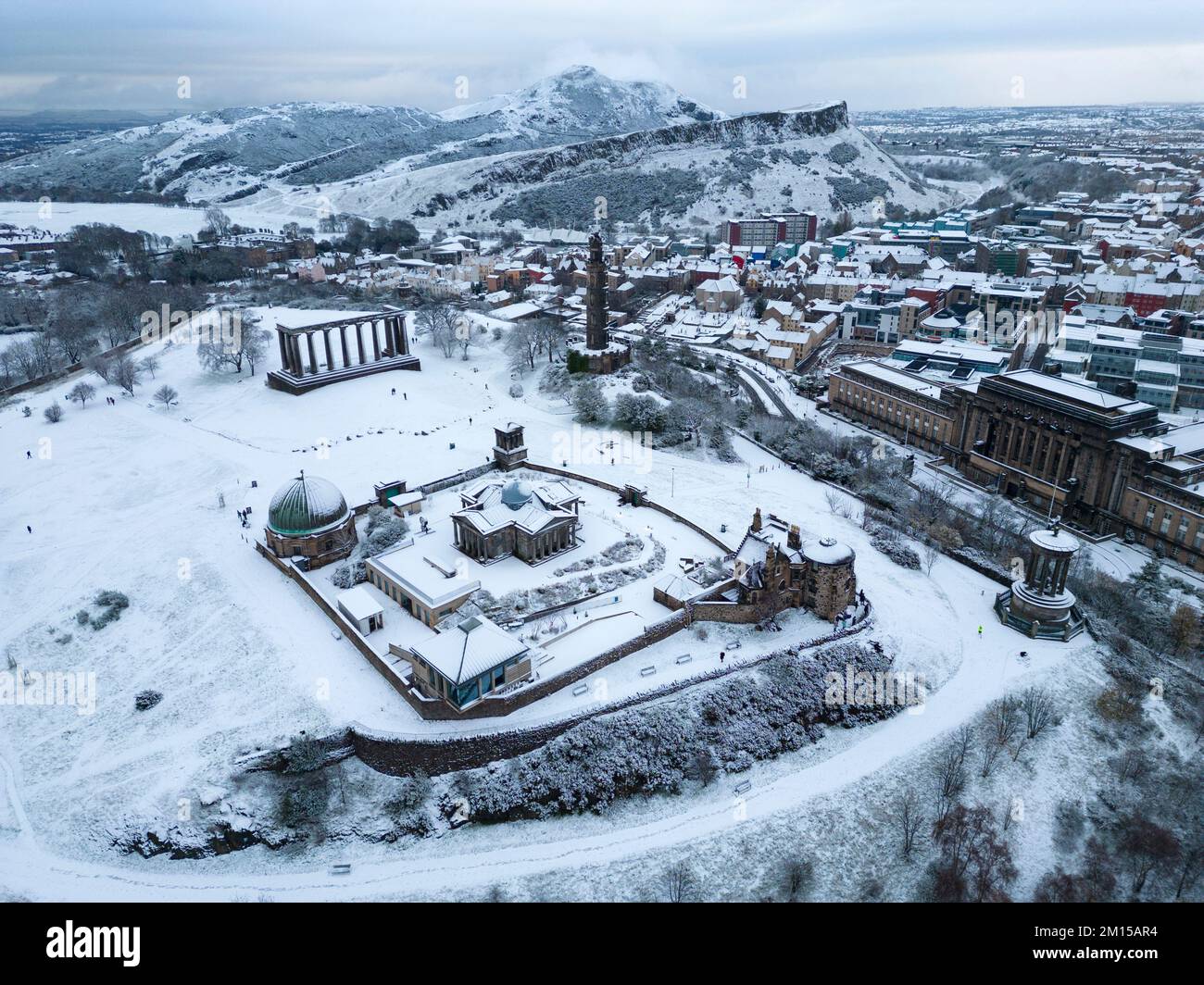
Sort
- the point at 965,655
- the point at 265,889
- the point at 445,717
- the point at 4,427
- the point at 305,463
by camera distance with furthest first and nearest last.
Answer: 1. the point at 4,427
2. the point at 305,463
3. the point at 965,655
4. the point at 445,717
5. the point at 265,889

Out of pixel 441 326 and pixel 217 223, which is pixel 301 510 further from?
pixel 217 223

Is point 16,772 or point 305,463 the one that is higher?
point 305,463

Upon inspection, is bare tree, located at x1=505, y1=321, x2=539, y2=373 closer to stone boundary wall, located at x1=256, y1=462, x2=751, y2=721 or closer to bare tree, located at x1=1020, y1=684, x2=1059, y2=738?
stone boundary wall, located at x1=256, y1=462, x2=751, y2=721

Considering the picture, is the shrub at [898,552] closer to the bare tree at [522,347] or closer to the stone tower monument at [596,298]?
the stone tower monument at [596,298]

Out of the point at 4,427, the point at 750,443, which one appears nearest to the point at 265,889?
the point at 750,443

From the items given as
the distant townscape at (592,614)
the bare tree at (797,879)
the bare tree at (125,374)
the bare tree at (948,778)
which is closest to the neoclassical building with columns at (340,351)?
the distant townscape at (592,614)

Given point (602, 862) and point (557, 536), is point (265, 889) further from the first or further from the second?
point (557, 536)

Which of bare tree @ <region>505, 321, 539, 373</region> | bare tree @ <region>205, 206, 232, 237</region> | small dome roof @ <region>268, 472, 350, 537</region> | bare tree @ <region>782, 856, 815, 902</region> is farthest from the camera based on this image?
bare tree @ <region>205, 206, 232, 237</region>

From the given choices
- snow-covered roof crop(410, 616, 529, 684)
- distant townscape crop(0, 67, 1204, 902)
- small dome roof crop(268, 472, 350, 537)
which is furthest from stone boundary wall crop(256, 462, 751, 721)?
small dome roof crop(268, 472, 350, 537)
